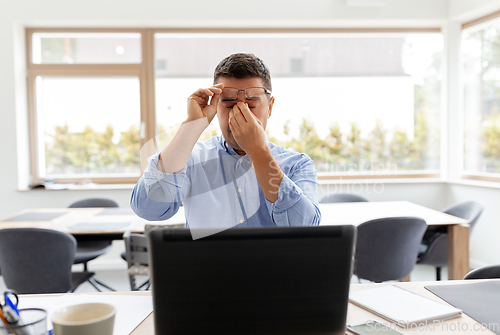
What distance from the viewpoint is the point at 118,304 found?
1.07 m

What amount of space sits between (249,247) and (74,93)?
4.24 m

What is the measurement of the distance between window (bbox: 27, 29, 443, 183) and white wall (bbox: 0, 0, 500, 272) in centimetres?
18

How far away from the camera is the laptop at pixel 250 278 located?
0.66 meters

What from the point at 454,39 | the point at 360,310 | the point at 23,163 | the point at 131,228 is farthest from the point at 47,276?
the point at 454,39

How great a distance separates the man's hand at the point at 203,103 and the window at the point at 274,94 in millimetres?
3102

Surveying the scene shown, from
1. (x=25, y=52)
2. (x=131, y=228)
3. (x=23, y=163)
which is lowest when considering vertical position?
(x=131, y=228)

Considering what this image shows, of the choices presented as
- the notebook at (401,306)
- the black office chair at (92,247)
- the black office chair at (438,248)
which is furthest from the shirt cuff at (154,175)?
the black office chair at (438,248)

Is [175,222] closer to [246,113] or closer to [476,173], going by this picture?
[246,113]

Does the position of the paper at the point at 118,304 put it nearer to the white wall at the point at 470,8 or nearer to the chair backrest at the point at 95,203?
the chair backrest at the point at 95,203

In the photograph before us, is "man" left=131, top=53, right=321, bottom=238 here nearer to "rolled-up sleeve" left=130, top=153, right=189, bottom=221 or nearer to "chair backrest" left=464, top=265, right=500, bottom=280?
"rolled-up sleeve" left=130, top=153, right=189, bottom=221

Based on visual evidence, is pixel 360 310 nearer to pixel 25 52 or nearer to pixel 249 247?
pixel 249 247

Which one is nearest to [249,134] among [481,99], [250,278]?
[250,278]

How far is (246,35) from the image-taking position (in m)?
4.34

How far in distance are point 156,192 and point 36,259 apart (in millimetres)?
1349
